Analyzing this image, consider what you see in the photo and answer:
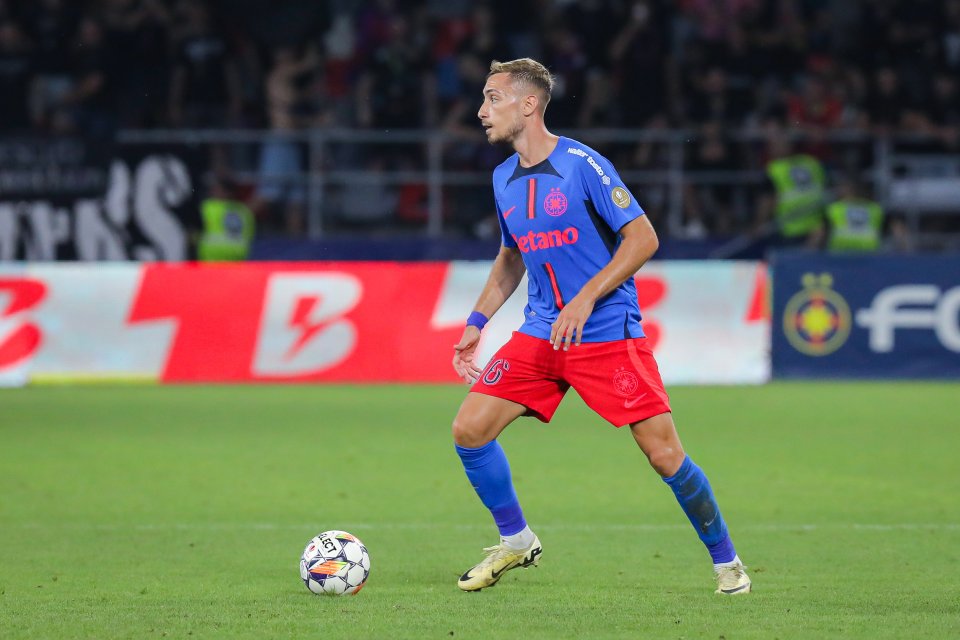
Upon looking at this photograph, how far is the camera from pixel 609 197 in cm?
603

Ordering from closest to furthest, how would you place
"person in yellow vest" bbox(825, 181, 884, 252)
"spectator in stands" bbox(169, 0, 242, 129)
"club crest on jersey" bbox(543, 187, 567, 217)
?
"club crest on jersey" bbox(543, 187, 567, 217) → "person in yellow vest" bbox(825, 181, 884, 252) → "spectator in stands" bbox(169, 0, 242, 129)

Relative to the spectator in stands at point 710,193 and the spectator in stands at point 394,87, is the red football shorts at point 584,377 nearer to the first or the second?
the spectator in stands at point 710,193

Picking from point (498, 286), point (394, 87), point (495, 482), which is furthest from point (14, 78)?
point (495, 482)

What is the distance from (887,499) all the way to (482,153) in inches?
456

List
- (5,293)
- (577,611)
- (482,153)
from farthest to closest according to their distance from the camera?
(482,153)
(5,293)
(577,611)

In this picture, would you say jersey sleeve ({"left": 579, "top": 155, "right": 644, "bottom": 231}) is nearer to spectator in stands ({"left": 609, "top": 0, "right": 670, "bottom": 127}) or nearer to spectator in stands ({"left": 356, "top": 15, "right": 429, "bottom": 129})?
spectator in stands ({"left": 356, "top": 15, "right": 429, "bottom": 129})

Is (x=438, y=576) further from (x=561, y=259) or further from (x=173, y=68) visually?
(x=173, y=68)

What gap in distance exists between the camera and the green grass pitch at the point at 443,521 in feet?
18.6

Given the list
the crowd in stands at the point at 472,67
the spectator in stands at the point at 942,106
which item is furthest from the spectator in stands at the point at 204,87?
the spectator in stands at the point at 942,106

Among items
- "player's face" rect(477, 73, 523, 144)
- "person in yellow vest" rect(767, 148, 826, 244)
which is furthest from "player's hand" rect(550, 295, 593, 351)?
"person in yellow vest" rect(767, 148, 826, 244)

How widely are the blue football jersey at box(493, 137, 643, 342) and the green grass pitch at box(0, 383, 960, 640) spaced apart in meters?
1.09

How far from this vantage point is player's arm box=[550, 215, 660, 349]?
19.3 feet

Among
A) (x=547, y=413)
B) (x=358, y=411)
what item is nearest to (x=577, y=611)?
(x=547, y=413)

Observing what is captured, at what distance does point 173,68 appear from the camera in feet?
67.6
